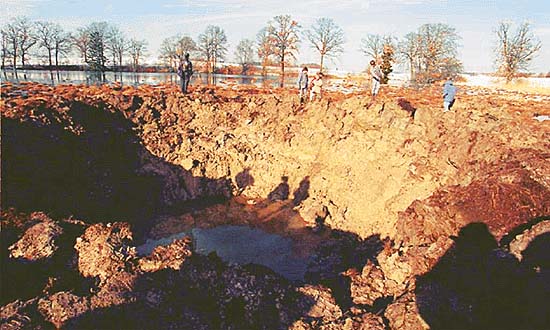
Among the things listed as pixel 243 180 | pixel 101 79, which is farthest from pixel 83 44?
pixel 243 180

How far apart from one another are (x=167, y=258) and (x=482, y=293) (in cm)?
785

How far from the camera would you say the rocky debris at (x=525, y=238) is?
8852 millimetres

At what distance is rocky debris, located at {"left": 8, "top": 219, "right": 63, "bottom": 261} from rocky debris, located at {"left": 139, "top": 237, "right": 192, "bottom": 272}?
9.75 feet

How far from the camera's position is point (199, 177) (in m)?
20.1

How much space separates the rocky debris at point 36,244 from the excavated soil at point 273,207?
0.12 ft

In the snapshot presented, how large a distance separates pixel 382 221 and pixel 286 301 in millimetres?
7809

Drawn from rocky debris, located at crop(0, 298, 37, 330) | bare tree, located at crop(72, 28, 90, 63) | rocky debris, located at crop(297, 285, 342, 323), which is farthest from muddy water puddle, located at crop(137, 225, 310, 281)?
bare tree, located at crop(72, 28, 90, 63)

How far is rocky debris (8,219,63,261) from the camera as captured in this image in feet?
33.6

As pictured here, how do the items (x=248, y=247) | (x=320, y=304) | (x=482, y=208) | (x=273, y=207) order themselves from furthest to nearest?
(x=273, y=207), (x=248, y=247), (x=482, y=208), (x=320, y=304)

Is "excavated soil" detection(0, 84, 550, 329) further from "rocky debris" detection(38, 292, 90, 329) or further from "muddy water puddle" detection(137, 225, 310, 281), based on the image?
"muddy water puddle" detection(137, 225, 310, 281)

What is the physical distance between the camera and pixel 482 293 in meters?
8.22

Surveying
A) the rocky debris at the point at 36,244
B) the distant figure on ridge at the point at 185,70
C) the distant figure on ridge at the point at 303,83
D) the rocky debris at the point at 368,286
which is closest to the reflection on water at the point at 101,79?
the distant figure on ridge at the point at 185,70

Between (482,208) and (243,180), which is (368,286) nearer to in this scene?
(482,208)

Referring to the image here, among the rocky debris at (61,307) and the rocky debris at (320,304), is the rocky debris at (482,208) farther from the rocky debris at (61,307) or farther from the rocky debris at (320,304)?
the rocky debris at (61,307)
